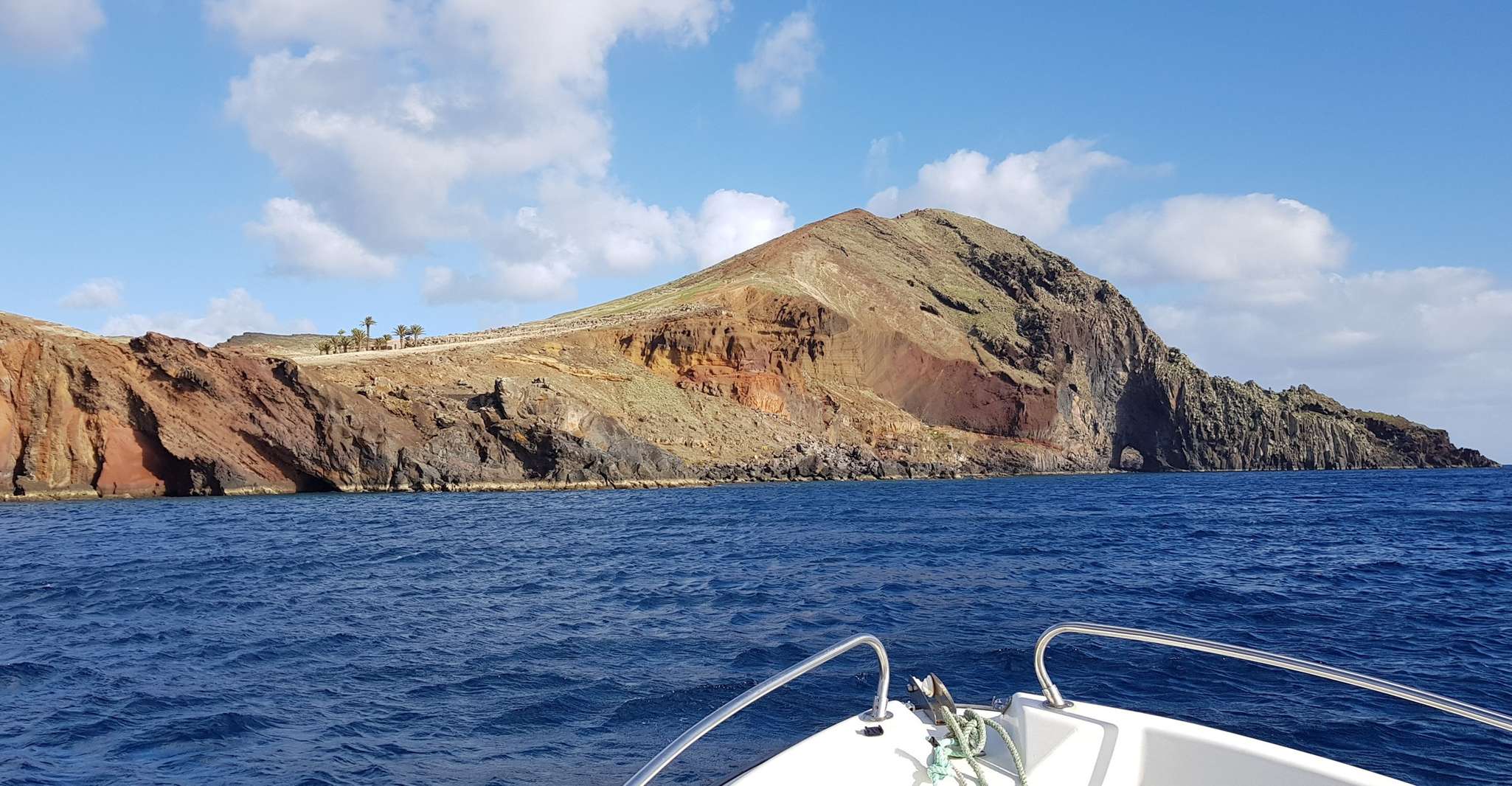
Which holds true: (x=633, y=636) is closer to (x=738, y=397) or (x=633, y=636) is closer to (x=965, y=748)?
(x=965, y=748)

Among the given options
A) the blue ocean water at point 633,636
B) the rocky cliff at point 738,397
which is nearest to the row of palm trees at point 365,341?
the rocky cliff at point 738,397

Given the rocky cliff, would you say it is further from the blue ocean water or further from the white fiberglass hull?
the white fiberglass hull

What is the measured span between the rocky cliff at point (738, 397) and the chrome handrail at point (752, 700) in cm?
4907

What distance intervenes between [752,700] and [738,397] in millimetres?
73713

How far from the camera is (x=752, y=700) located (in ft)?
15.6

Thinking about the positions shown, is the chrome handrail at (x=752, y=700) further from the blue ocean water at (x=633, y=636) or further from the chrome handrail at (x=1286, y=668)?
the blue ocean water at (x=633, y=636)

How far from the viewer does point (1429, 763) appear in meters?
8.06

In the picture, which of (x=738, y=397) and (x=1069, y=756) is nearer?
(x=1069, y=756)

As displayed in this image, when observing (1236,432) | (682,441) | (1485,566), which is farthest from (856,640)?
(1236,432)

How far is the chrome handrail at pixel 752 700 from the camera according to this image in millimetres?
3930

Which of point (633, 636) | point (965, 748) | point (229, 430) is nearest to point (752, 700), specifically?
point (965, 748)

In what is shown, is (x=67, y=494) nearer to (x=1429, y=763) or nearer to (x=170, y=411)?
(x=170, y=411)

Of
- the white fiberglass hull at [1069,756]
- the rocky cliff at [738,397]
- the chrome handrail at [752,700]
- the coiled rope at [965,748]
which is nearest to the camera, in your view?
the chrome handrail at [752,700]

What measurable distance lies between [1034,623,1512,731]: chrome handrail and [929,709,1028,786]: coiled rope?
429 millimetres
